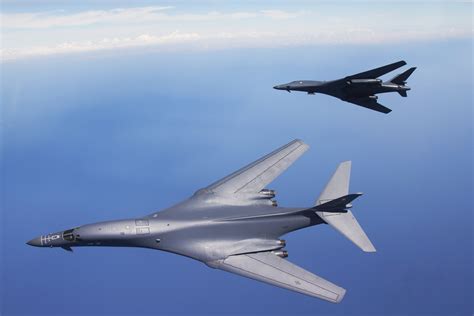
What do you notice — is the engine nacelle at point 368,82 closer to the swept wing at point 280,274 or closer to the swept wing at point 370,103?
the swept wing at point 370,103

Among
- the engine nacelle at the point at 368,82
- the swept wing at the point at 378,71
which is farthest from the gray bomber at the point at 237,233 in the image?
the engine nacelle at the point at 368,82

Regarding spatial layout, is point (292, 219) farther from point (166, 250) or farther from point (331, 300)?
point (166, 250)

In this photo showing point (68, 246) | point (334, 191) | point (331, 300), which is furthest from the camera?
point (334, 191)

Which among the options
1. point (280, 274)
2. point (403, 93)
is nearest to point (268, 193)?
point (280, 274)

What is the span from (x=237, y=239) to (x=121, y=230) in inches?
223

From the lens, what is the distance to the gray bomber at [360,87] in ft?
120

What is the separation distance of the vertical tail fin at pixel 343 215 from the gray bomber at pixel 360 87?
8.72m

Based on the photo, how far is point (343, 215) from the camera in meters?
28.6

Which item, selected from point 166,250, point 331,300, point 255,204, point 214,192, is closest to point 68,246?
point 166,250

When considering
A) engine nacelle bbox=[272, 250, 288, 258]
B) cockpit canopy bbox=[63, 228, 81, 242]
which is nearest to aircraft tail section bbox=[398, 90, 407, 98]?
engine nacelle bbox=[272, 250, 288, 258]

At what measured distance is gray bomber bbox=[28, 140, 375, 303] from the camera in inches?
1059

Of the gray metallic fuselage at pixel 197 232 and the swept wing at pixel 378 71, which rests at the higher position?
the swept wing at pixel 378 71

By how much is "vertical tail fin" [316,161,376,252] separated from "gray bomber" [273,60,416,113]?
28.6 ft

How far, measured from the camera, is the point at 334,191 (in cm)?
2958
